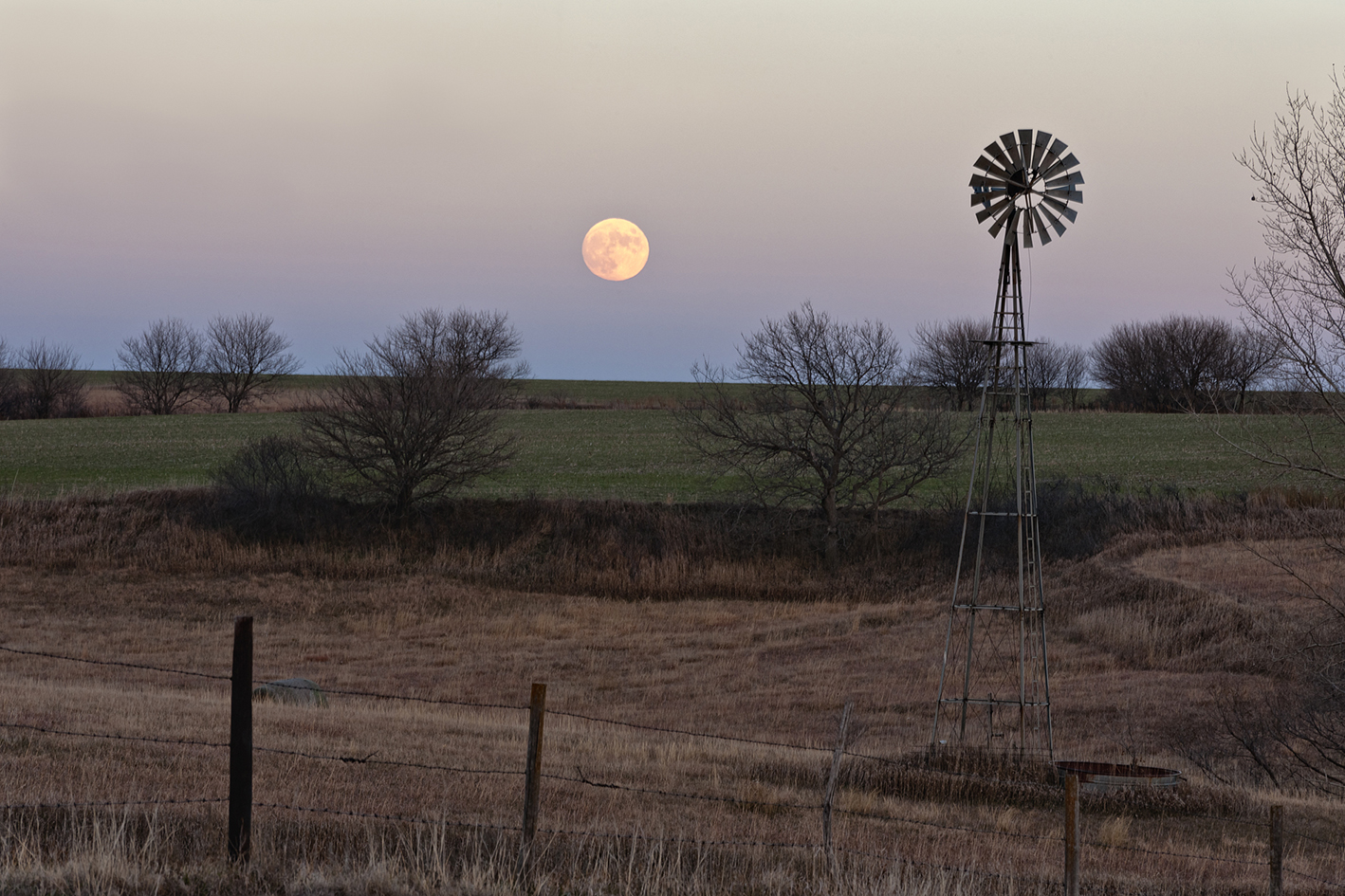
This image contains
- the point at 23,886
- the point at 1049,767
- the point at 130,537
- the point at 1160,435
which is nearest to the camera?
the point at 23,886

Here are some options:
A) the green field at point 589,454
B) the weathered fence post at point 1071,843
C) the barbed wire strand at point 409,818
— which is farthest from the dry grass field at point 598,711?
the green field at point 589,454

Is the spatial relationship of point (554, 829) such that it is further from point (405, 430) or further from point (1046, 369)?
point (1046, 369)

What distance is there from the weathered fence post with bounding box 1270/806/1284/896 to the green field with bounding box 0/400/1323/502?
3181cm

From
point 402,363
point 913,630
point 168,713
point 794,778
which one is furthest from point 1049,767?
point 402,363

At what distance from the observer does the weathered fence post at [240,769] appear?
22.8 feet

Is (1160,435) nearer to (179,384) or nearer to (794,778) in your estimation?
(794,778)

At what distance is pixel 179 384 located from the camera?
93.8m

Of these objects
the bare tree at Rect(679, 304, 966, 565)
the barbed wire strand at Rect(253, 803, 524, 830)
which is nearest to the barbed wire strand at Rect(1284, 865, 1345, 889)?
the barbed wire strand at Rect(253, 803, 524, 830)

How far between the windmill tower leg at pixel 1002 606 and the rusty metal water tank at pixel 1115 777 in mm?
602

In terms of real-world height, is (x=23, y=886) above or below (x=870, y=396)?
below

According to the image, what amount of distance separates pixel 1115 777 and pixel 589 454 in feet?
142

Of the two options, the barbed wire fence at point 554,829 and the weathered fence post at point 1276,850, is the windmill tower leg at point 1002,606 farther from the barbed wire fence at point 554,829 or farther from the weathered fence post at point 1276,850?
the weathered fence post at point 1276,850

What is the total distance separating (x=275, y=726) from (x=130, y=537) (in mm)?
28807

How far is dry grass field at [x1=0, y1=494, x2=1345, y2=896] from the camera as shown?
8078mm
